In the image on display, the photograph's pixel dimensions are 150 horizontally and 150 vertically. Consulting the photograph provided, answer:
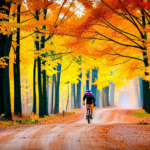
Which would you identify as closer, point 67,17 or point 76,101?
point 67,17

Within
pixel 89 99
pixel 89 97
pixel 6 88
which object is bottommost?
pixel 89 99

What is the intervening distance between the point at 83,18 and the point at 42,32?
2.93 meters

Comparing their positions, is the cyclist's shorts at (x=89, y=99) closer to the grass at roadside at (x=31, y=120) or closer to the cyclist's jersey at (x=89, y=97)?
the cyclist's jersey at (x=89, y=97)

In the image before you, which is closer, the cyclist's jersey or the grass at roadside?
the grass at roadside

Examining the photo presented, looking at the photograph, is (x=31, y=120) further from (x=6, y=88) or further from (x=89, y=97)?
(x=89, y=97)

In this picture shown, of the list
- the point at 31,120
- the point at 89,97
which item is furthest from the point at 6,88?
the point at 89,97

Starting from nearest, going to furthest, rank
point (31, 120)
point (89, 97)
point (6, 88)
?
point (89, 97) → point (6, 88) → point (31, 120)

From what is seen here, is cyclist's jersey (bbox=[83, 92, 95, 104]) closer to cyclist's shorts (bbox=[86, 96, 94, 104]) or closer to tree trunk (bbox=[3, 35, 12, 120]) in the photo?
cyclist's shorts (bbox=[86, 96, 94, 104])

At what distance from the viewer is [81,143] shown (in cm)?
689

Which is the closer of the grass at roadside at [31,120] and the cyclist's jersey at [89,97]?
the grass at roadside at [31,120]

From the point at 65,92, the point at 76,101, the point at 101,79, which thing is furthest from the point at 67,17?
the point at 65,92

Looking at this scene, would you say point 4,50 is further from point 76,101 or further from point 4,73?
point 76,101

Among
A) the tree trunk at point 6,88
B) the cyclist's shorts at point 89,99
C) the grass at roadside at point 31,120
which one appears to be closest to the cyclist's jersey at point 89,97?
the cyclist's shorts at point 89,99

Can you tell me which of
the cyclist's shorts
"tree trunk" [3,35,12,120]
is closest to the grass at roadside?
A: "tree trunk" [3,35,12,120]
